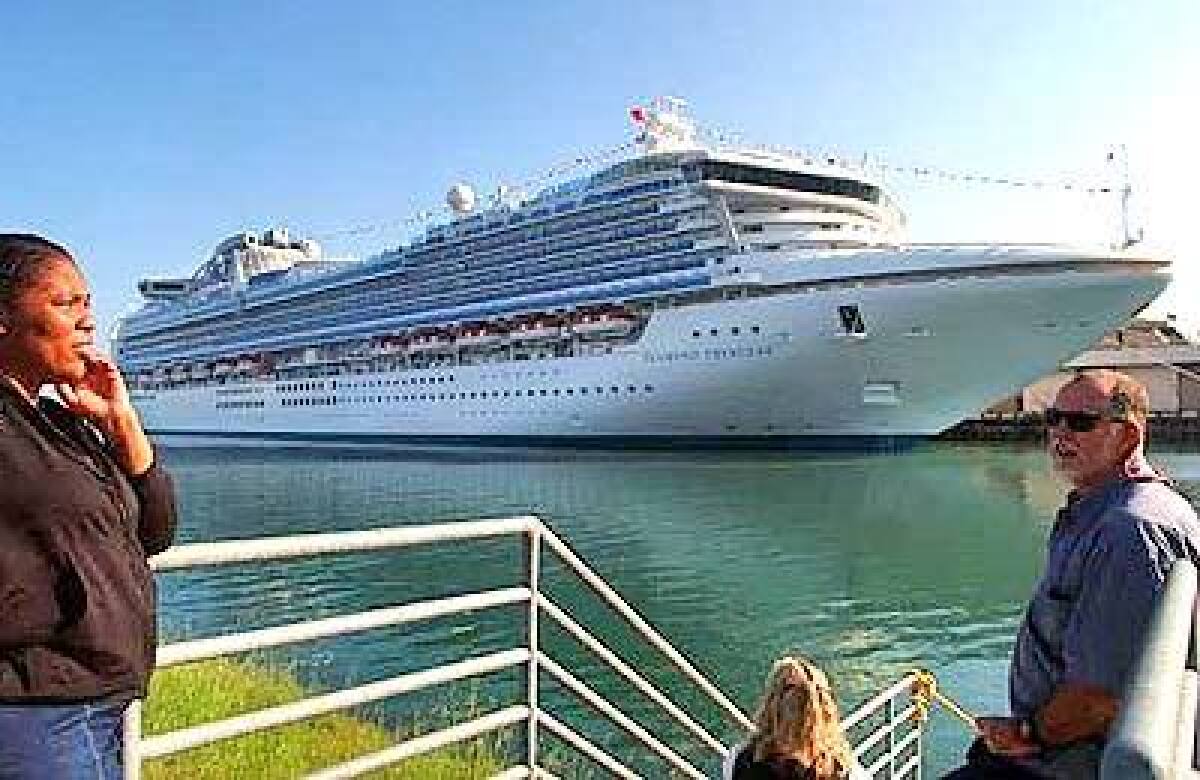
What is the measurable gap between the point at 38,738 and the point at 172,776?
336 cm

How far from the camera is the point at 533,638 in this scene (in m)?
3.22

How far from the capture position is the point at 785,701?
9.98 ft

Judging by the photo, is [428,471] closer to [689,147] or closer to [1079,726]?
[689,147]

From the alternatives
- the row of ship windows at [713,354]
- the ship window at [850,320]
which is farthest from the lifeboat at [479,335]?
the ship window at [850,320]

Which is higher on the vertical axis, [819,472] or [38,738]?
[38,738]

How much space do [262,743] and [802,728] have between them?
3.46m

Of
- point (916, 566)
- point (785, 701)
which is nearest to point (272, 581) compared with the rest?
point (916, 566)

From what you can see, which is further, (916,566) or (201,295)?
(201,295)

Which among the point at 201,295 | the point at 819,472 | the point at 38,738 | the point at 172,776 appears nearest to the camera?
the point at 38,738

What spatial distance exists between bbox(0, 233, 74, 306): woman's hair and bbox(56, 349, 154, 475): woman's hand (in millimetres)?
141

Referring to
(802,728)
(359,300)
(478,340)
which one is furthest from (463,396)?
(802,728)

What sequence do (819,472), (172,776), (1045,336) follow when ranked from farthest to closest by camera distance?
(1045,336) → (819,472) → (172,776)

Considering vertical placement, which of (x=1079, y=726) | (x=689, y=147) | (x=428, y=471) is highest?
(x=689, y=147)

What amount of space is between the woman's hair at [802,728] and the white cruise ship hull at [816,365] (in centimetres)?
3165
